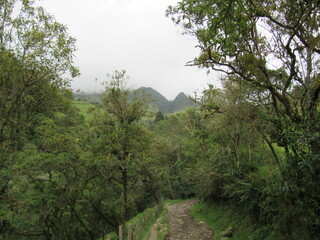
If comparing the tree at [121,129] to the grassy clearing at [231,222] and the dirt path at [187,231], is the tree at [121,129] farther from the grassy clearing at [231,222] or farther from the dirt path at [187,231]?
the grassy clearing at [231,222]

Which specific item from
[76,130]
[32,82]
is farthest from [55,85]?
[76,130]

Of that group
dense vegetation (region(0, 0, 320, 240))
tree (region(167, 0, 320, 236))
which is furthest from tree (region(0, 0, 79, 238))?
tree (region(167, 0, 320, 236))

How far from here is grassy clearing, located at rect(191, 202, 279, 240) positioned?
28.6 feet

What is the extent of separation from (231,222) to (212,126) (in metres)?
5.43

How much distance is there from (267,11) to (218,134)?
8.61 meters

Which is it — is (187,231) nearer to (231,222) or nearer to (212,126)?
(231,222)

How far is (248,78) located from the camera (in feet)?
22.7

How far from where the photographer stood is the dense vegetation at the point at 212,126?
569 cm

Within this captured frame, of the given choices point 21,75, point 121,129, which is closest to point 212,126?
point 121,129

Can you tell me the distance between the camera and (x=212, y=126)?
1327 centimetres

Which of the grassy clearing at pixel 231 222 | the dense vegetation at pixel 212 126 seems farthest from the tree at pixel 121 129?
the grassy clearing at pixel 231 222

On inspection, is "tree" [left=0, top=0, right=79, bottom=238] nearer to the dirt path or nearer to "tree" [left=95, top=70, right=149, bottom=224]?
"tree" [left=95, top=70, right=149, bottom=224]

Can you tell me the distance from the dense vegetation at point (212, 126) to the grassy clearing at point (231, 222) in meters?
0.19

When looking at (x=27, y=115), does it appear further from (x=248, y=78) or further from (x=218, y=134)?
(x=248, y=78)
